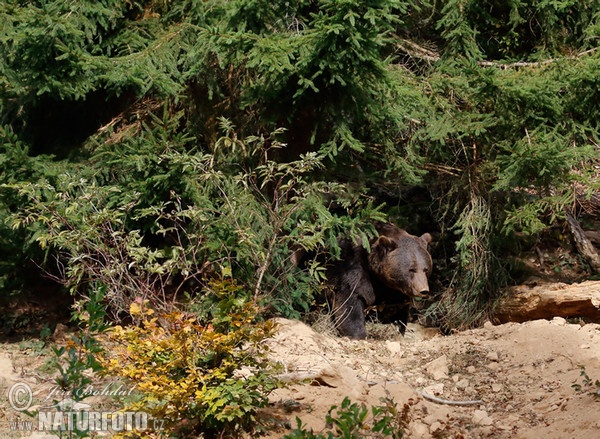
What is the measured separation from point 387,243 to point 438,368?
80.1 inches

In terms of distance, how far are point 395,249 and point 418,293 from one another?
0.58 metres

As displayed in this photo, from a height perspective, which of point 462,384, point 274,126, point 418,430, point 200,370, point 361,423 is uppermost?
point 274,126

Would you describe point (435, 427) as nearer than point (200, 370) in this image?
No

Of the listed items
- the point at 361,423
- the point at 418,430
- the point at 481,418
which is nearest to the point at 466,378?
the point at 481,418

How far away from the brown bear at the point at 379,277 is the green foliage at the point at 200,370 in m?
3.42

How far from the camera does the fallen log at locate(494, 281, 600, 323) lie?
8.09 metres

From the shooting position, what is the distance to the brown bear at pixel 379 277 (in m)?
8.84

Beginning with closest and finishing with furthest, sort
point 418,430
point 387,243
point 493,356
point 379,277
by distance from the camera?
point 418,430 → point 493,356 → point 387,243 → point 379,277

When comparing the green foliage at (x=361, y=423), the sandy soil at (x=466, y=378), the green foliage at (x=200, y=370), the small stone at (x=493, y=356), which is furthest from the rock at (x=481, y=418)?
the green foliage at (x=200, y=370)

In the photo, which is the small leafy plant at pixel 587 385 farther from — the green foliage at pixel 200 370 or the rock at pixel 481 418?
the green foliage at pixel 200 370

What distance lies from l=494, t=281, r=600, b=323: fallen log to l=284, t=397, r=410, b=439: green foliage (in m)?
3.00

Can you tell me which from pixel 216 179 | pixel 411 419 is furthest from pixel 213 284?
pixel 411 419

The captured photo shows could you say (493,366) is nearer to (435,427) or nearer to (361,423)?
(435,427)

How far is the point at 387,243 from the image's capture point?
888 cm
